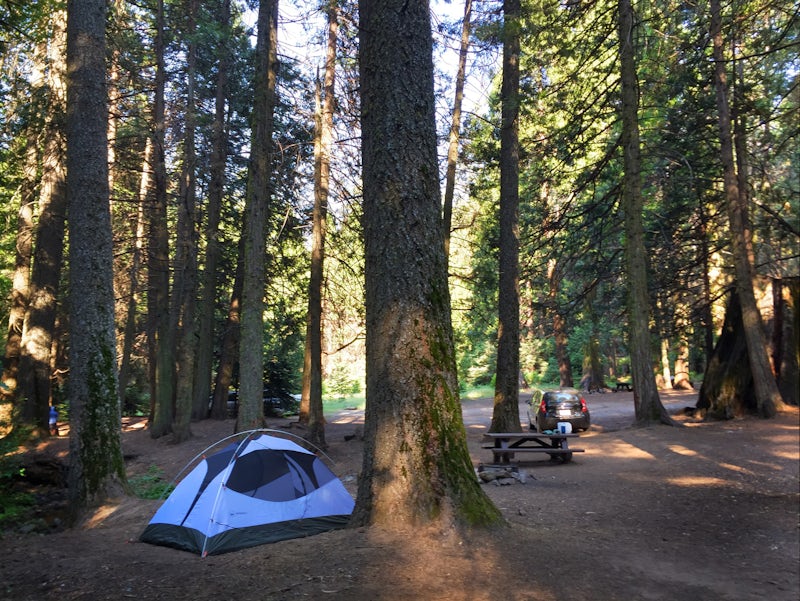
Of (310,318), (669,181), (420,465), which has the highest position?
(669,181)

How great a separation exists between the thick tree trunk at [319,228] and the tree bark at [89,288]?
6.37 m

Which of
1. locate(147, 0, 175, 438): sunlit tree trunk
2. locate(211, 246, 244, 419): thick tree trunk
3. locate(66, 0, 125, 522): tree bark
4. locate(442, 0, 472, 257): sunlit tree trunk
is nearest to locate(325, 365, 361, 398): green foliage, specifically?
locate(211, 246, 244, 419): thick tree trunk

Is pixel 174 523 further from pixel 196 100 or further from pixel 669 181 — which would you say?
pixel 669 181

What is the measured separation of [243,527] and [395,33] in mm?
5977

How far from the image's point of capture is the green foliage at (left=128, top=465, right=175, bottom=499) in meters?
11.1

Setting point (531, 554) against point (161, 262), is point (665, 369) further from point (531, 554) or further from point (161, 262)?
point (531, 554)

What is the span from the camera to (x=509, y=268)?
50.9ft

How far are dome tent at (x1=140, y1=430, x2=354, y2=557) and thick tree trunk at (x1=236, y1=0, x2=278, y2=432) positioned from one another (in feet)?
15.2

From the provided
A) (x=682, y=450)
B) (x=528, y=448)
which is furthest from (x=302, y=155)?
(x=682, y=450)

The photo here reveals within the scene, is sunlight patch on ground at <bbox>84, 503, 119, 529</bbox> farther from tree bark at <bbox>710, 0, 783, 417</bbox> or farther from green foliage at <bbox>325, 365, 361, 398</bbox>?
green foliage at <bbox>325, 365, 361, 398</bbox>

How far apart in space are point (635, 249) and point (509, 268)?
132 inches

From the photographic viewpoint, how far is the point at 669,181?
1945 cm

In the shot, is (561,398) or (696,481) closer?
(696,481)

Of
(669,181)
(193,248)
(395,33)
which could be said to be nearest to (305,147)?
(193,248)
